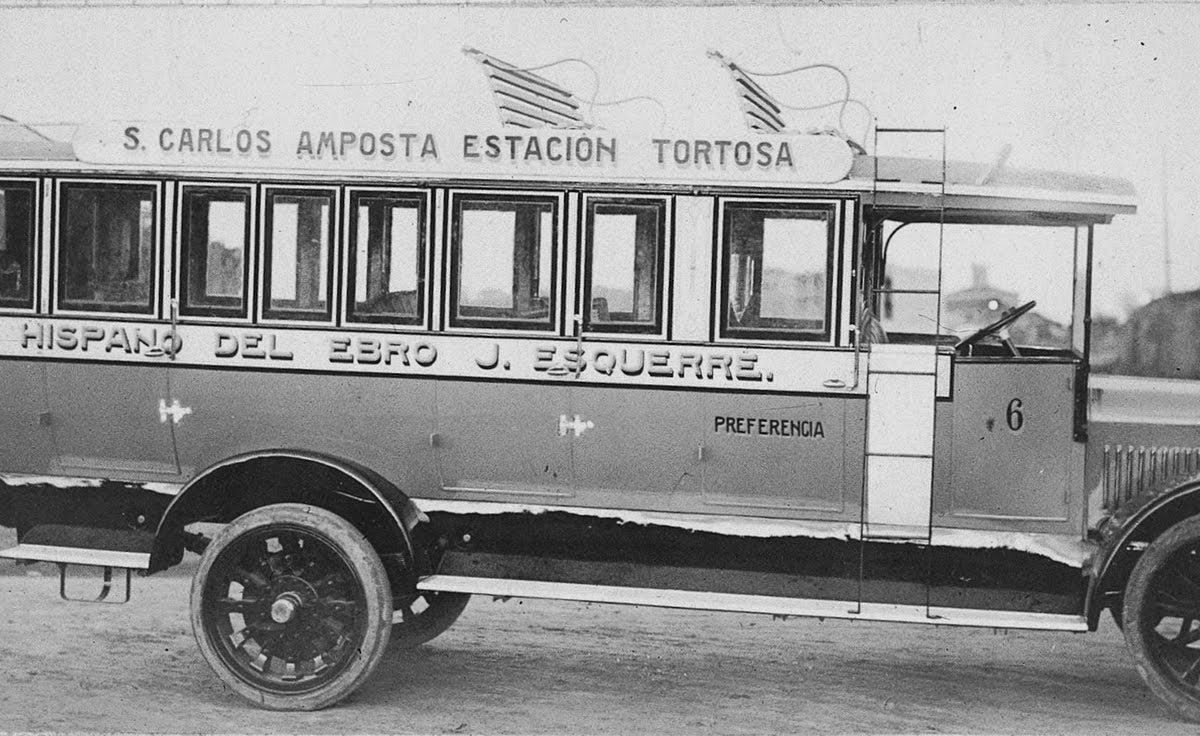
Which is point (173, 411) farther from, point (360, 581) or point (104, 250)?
point (360, 581)

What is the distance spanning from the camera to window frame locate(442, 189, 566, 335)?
5648mm

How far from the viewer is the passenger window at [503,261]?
5664 millimetres

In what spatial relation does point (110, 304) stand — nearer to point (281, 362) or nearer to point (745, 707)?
point (281, 362)

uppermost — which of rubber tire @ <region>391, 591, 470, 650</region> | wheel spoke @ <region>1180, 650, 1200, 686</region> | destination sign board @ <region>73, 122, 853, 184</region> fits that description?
destination sign board @ <region>73, 122, 853, 184</region>

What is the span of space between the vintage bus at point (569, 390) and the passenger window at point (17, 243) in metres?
0.02

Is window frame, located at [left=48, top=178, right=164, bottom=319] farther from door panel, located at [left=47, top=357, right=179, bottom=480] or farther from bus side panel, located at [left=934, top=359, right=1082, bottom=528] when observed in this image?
bus side panel, located at [left=934, top=359, right=1082, bottom=528]

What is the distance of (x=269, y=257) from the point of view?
5.82 meters

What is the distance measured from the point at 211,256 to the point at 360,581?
1.59 meters

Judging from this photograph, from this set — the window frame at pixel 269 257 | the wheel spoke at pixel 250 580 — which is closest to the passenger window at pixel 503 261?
the window frame at pixel 269 257

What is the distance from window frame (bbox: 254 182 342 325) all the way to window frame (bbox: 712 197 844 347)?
1.66m

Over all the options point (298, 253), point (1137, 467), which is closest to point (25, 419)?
point (298, 253)

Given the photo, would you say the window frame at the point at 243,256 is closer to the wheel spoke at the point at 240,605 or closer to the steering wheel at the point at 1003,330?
the wheel spoke at the point at 240,605

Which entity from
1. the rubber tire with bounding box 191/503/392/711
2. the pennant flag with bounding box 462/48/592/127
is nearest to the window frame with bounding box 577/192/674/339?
the pennant flag with bounding box 462/48/592/127

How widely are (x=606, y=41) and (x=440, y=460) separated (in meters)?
3.22
